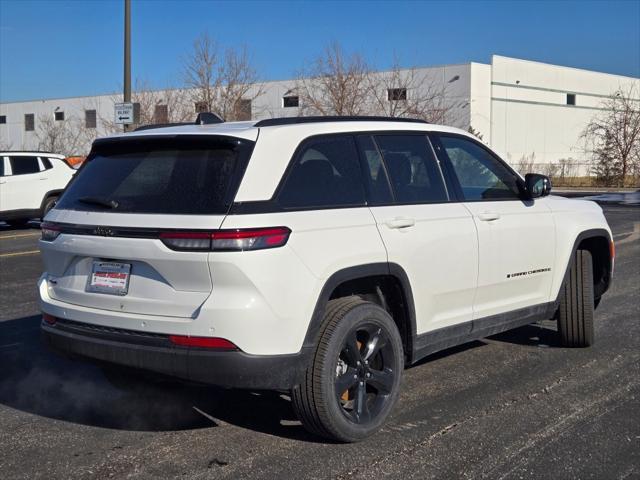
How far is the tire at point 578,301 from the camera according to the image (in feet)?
20.3

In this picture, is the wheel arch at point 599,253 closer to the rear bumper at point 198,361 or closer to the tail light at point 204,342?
the rear bumper at point 198,361

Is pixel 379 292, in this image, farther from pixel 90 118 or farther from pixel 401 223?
pixel 90 118

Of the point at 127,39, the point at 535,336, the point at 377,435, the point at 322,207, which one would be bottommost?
the point at 377,435

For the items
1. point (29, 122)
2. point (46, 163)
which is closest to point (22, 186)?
point (46, 163)

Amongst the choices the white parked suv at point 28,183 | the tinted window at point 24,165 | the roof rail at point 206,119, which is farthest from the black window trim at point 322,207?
the tinted window at point 24,165

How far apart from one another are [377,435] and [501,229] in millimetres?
1743

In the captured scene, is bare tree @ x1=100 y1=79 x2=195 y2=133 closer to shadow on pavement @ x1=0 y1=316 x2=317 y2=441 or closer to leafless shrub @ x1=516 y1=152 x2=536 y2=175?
leafless shrub @ x1=516 y1=152 x2=536 y2=175

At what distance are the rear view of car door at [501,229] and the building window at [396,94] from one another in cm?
2516

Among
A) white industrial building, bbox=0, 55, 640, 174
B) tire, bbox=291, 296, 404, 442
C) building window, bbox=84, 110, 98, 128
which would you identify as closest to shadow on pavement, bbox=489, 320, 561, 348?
tire, bbox=291, 296, 404, 442

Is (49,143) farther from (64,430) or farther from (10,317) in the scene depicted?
(64,430)

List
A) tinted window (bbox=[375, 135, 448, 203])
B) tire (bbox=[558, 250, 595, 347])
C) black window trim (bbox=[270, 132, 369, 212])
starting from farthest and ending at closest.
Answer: tire (bbox=[558, 250, 595, 347]), tinted window (bbox=[375, 135, 448, 203]), black window trim (bbox=[270, 132, 369, 212])

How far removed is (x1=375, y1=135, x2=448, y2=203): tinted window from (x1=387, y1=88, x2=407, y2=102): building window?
25.7 metres

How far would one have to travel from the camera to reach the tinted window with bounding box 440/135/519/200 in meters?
5.36

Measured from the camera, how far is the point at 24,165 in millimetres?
17797
